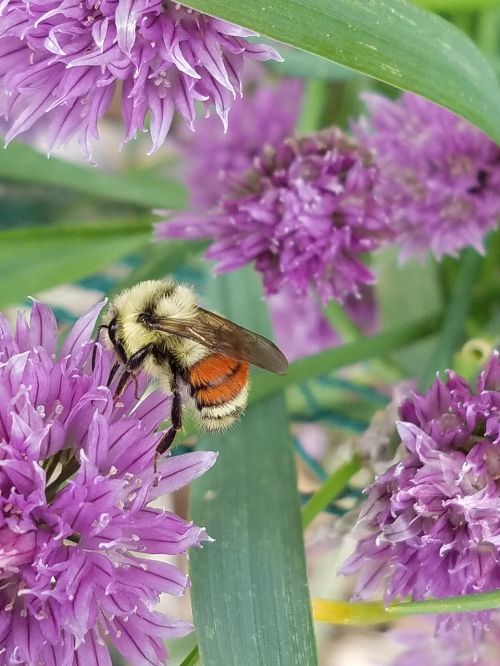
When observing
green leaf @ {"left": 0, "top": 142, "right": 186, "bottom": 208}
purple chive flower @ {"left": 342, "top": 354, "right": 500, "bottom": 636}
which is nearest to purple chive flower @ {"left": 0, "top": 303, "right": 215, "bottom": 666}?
purple chive flower @ {"left": 342, "top": 354, "right": 500, "bottom": 636}

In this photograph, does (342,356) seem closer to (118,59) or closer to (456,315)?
(456,315)

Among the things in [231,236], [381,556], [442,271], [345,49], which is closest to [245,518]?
[381,556]

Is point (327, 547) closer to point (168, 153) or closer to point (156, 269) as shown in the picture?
point (156, 269)

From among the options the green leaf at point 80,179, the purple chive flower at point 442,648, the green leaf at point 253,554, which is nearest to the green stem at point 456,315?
the green leaf at point 253,554

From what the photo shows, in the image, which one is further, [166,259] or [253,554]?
[166,259]

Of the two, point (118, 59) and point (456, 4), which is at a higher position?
point (456, 4)

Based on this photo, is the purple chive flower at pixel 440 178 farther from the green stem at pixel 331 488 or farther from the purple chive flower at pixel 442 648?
the purple chive flower at pixel 442 648

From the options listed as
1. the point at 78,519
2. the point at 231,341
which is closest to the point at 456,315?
the point at 231,341
